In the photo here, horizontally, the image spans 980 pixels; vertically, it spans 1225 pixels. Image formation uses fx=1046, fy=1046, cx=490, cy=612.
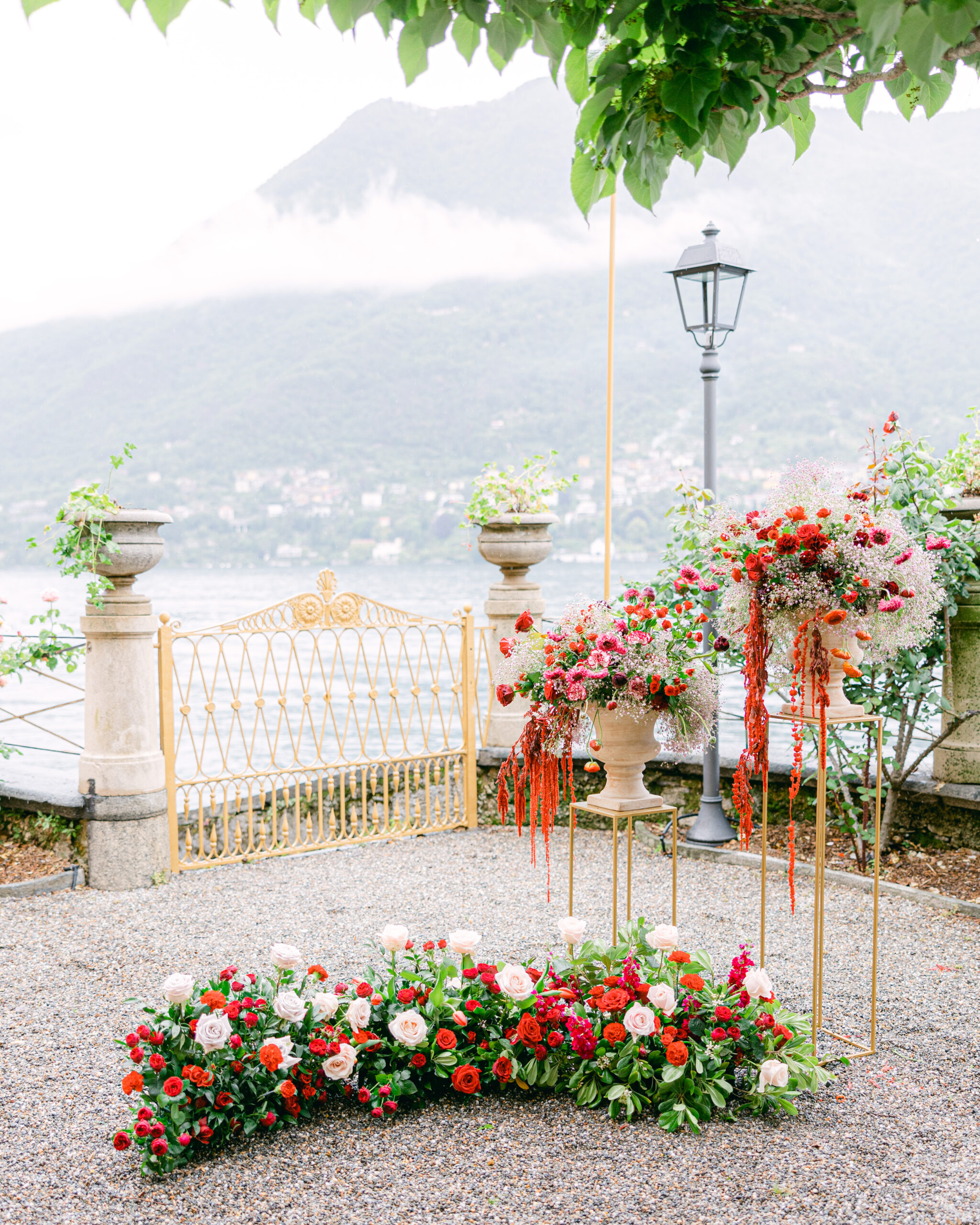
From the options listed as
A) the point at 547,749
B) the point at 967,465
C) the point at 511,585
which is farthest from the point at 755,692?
the point at 511,585

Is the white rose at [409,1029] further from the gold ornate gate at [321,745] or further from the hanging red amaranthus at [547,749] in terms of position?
the gold ornate gate at [321,745]

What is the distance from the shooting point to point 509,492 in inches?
245

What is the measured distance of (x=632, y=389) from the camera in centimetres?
3734

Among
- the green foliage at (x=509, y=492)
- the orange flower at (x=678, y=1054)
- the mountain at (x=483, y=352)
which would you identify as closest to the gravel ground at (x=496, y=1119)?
the orange flower at (x=678, y=1054)

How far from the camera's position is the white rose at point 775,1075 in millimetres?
2721

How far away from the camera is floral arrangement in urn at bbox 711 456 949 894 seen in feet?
9.58

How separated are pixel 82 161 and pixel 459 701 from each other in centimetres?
4923

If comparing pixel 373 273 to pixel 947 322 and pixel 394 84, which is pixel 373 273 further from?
pixel 394 84

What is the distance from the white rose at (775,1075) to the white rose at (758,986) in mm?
206

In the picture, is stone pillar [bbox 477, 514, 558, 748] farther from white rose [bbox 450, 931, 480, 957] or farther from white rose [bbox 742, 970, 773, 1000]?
white rose [bbox 742, 970, 773, 1000]

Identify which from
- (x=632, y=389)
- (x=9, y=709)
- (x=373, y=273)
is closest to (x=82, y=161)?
(x=373, y=273)

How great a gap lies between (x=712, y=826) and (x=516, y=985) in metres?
2.98

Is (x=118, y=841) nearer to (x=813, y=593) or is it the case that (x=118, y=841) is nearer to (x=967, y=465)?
(x=813, y=593)

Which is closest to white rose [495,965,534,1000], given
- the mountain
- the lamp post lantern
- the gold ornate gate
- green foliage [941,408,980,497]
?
the lamp post lantern
